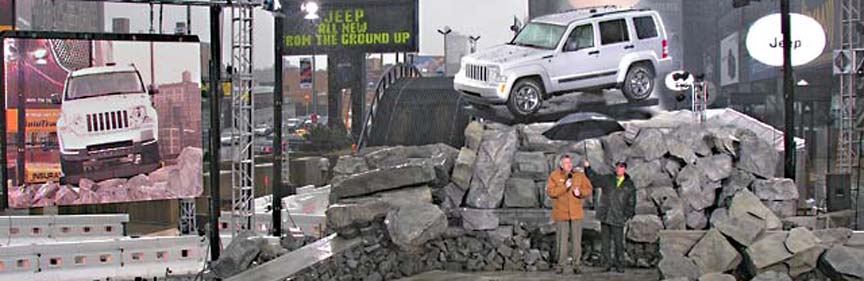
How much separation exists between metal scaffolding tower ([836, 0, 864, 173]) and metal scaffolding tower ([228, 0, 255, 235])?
7.87m

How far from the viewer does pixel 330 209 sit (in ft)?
35.6

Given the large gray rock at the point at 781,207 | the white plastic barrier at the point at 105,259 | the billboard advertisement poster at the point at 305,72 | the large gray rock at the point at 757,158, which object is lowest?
the white plastic barrier at the point at 105,259

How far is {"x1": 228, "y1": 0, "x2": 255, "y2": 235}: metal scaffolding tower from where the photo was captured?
39.8ft

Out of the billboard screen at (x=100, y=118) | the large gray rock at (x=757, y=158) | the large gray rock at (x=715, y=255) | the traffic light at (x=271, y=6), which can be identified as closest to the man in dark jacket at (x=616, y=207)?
the large gray rock at (x=715, y=255)

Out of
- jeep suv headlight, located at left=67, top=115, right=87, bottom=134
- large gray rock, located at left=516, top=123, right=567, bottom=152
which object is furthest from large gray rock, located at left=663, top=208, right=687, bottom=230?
jeep suv headlight, located at left=67, top=115, right=87, bottom=134

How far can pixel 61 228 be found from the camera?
1523 cm

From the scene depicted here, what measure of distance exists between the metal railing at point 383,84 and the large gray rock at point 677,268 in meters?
6.41

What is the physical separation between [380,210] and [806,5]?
288 inches

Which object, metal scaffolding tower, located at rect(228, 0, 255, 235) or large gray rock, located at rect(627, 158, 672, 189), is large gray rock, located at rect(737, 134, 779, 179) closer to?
large gray rock, located at rect(627, 158, 672, 189)

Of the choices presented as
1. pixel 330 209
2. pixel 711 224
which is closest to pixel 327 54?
pixel 330 209

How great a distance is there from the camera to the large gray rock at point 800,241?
9.68 metres

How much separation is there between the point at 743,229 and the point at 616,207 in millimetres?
1724

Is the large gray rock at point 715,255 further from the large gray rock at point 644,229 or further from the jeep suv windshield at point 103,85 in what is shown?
the jeep suv windshield at point 103,85

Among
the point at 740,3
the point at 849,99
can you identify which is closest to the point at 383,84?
the point at 740,3
